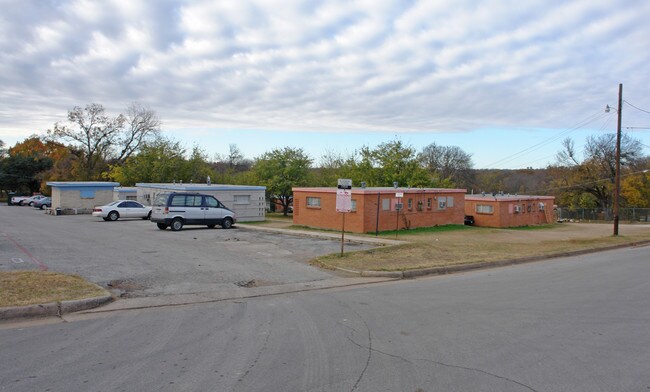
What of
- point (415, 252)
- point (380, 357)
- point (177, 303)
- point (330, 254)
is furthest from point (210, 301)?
point (415, 252)

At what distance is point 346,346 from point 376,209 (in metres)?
25.9

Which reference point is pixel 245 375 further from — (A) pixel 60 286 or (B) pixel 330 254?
(B) pixel 330 254

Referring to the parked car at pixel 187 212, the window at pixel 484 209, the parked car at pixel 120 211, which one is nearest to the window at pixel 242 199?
the parked car at pixel 120 211

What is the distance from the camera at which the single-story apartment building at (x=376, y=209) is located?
3186 centimetres

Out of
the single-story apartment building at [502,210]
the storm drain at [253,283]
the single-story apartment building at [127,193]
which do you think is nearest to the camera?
the storm drain at [253,283]

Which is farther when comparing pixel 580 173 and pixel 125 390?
pixel 580 173

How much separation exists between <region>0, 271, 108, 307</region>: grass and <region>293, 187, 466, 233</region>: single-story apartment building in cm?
2168

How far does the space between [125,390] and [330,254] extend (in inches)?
448

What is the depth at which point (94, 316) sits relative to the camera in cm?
812

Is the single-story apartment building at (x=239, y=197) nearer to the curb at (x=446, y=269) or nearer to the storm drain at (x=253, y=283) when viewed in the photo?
the curb at (x=446, y=269)

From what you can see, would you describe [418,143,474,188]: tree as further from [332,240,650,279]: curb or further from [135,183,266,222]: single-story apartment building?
[332,240,650,279]: curb

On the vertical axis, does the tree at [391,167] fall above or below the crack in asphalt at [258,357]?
above

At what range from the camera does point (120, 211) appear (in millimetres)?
34844

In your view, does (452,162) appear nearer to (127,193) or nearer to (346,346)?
(127,193)
